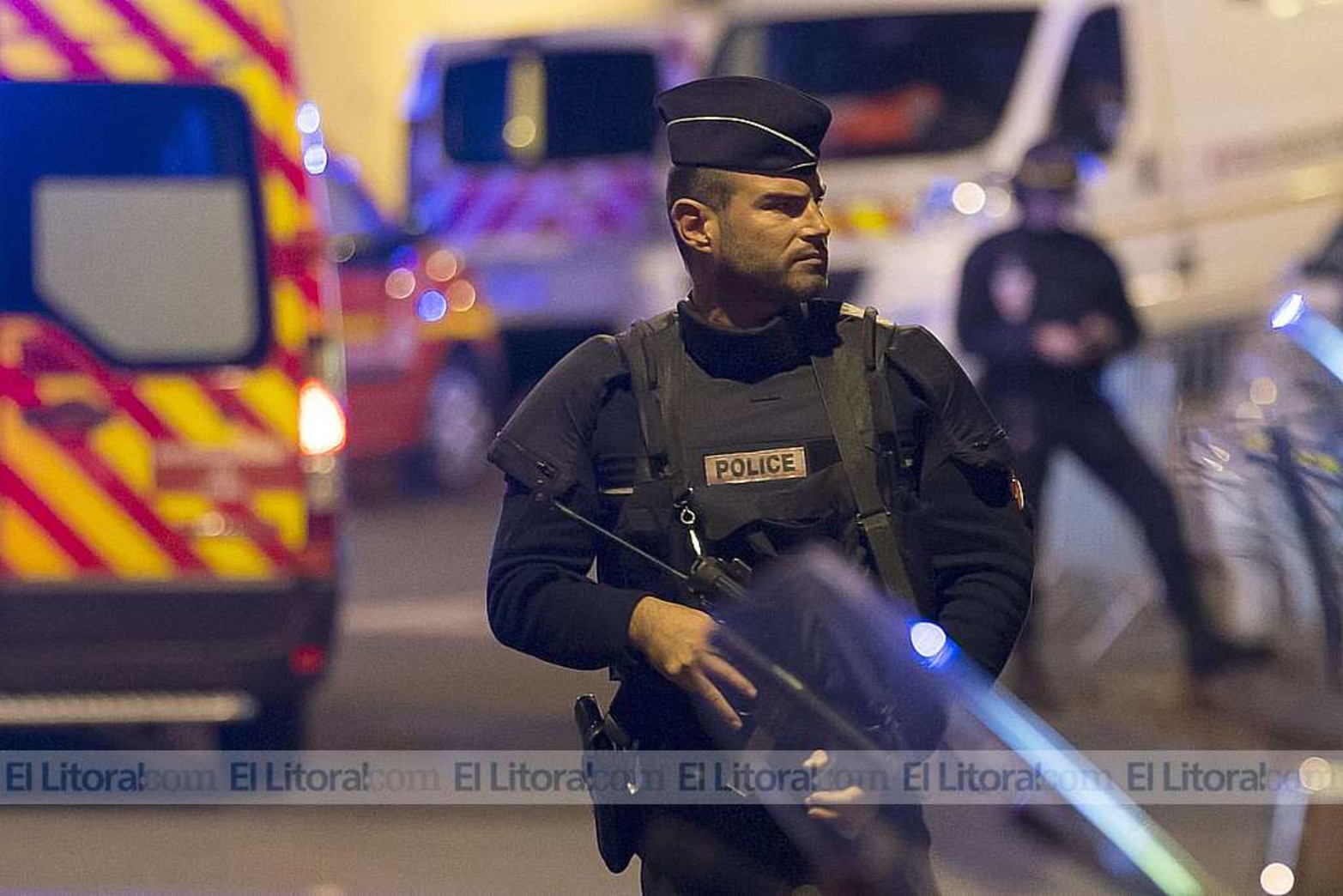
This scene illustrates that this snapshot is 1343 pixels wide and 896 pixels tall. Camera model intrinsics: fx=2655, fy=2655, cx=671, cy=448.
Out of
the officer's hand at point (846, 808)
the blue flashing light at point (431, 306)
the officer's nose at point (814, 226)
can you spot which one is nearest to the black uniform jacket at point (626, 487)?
the officer's nose at point (814, 226)

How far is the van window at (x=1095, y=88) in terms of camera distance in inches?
406

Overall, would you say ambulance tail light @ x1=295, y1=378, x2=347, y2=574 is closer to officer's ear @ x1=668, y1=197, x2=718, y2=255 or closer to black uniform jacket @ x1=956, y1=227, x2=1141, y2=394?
black uniform jacket @ x1=956, y1=227, x2=1141, y2=394

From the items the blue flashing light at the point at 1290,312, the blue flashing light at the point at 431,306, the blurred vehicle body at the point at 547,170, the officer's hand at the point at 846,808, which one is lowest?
the officer's hand at the point at 846,808

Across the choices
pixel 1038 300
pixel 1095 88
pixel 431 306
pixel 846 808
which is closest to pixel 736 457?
pixel 846 808

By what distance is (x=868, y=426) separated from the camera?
2932mm

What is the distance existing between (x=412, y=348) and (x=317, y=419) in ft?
19.6

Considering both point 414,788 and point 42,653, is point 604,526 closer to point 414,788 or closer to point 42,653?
point 42,653

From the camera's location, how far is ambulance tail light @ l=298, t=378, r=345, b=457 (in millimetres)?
6262

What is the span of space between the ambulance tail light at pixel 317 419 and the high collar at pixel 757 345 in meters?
3.37

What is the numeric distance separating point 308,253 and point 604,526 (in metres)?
3.48

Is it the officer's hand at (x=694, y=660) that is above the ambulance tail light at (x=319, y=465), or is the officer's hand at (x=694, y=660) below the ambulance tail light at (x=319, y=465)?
below

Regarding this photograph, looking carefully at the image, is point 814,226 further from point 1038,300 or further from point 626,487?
point 1038,300

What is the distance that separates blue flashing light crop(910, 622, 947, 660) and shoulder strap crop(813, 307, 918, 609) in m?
0.11

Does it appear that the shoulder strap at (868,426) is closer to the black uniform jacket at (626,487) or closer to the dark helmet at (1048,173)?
the black uniform jacket at (626,487)
